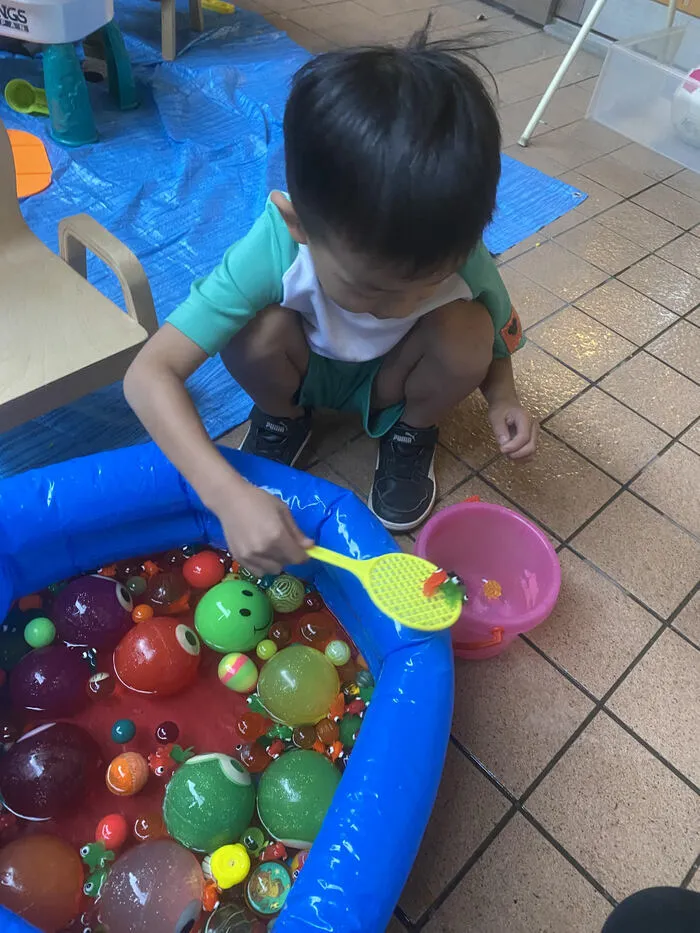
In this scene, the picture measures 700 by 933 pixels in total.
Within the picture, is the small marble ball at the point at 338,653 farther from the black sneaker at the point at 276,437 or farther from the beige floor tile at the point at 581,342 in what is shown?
the beige floor tile at the point at 581,342

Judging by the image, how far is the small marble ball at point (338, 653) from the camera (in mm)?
896

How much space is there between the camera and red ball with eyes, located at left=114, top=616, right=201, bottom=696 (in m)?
0.83

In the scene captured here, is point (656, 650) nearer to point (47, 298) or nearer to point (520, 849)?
point (520, 849)

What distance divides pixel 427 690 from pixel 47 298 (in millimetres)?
816

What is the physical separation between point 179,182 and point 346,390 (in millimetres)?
917

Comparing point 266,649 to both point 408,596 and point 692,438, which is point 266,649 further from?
point 692,438

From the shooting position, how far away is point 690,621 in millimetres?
1035

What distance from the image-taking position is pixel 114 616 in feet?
2.86

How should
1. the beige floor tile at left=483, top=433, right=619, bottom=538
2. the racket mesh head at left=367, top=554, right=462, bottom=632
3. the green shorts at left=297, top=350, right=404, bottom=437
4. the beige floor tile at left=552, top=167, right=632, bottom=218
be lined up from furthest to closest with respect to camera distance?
the beige floor tile at left=552, top=167, right=632, bottom=218 < the beige floor tile at left=483, top=433, right=619, bottom=538 < the green shorts at left=297, top=350, right=404, bottom=437 < the racket mesh head at left=367, top=554, right=462, bottom=632

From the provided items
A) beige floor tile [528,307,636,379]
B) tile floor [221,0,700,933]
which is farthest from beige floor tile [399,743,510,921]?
beige floor tile [528,307,636,379]

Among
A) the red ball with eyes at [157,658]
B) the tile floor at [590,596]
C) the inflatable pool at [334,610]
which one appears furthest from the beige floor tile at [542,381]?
the red ball with eyes at [157,658]

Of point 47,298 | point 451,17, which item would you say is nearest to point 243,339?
point 47,298

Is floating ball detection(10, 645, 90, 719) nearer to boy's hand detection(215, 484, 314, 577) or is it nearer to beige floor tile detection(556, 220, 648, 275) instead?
boy's hand detection(215, 484, 314, 577)

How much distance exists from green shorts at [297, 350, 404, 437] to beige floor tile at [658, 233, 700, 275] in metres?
1.01
